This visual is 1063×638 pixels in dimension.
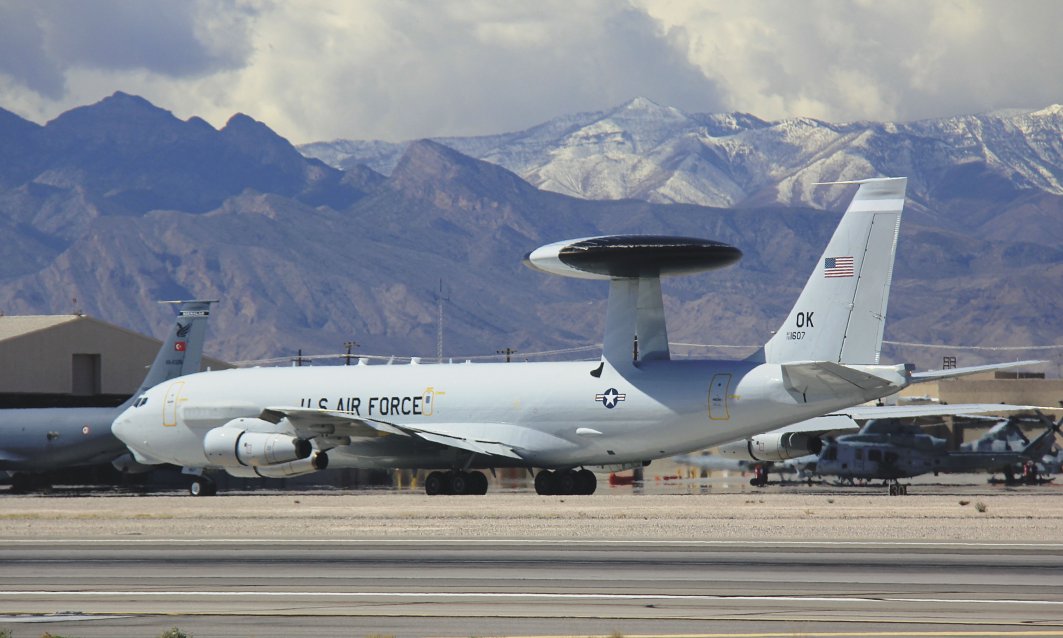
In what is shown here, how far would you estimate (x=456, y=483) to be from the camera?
47.1 m

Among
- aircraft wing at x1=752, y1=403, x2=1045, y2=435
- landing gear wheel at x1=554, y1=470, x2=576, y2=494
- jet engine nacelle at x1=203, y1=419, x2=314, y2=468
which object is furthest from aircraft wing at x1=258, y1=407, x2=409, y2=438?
aircraft wing at x1=752, y1=403, x2=1045, y2=435

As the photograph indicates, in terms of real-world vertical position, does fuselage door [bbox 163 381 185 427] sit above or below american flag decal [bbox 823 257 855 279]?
below

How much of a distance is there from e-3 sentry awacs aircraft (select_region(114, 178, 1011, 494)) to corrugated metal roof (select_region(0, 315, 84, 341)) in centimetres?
2909

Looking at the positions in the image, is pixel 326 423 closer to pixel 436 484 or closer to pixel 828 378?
pixel 436 484

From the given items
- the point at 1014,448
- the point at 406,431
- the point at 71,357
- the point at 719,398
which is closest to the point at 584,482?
the point at 406,431

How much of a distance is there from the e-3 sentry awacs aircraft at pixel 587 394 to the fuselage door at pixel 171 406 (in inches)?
2.0

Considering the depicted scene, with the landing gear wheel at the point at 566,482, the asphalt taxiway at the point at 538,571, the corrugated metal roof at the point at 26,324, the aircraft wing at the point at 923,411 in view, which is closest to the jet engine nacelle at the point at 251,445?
the asphalt taxiway at the point at 538,571

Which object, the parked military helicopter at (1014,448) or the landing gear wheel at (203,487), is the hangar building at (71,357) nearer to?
the landing gear wheel at (203,487)

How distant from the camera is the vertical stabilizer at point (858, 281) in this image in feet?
128

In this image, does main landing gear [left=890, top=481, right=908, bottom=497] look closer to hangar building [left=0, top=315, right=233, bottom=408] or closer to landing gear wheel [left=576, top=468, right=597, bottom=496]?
landing gear wheel [left=576, top=468, right=597, bottom=496]

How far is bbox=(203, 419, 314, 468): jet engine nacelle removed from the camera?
149 ft

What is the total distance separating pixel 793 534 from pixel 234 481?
40.6 m

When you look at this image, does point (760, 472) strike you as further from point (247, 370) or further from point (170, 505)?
point (170, 505)

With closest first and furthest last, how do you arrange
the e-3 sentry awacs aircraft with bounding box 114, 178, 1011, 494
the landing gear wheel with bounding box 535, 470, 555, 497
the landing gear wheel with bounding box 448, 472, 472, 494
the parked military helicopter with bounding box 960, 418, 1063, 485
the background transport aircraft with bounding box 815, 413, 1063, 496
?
the e-3 sentry awacs aircraft with bounding box 114, 178, 1011, 494 < the landing gear wheel with bounding box 535, 470, 555, 497 < the landing gear wheel with bounding box 448, 472, 472, 494 < the background transport aircraft with bounding box 815, 413, 1063, 496 < the parked military helicopter with bounding box 960, 418, 1063, 485
